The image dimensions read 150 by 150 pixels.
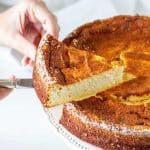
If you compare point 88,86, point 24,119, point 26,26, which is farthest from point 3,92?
point 88,86

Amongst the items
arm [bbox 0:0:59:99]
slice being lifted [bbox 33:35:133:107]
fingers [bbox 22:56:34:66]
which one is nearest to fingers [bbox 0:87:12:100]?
arm [bbox 0:0:59:99]

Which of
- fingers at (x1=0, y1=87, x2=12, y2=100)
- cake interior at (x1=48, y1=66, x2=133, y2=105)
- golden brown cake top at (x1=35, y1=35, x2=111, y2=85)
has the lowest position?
fingers at (x1=0, y1=87, x2=12, y2=100)

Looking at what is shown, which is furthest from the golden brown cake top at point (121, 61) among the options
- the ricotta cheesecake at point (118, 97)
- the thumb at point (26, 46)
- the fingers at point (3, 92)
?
the fingers at point (3, 92)

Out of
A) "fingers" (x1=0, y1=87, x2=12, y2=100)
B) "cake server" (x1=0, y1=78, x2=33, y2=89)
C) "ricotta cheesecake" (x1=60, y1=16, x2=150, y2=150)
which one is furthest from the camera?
"fingers" (x1=0, y1=87, x2=12, y2=100)

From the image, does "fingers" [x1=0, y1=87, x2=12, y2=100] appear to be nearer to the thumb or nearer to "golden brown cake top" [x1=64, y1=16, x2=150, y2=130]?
the thumb

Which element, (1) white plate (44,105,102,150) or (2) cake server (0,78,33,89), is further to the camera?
(2) cake server (0,78,33,89)

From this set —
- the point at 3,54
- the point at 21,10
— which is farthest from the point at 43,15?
the point at 3,54

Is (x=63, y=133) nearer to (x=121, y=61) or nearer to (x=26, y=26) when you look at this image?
(x=121, y=61)
